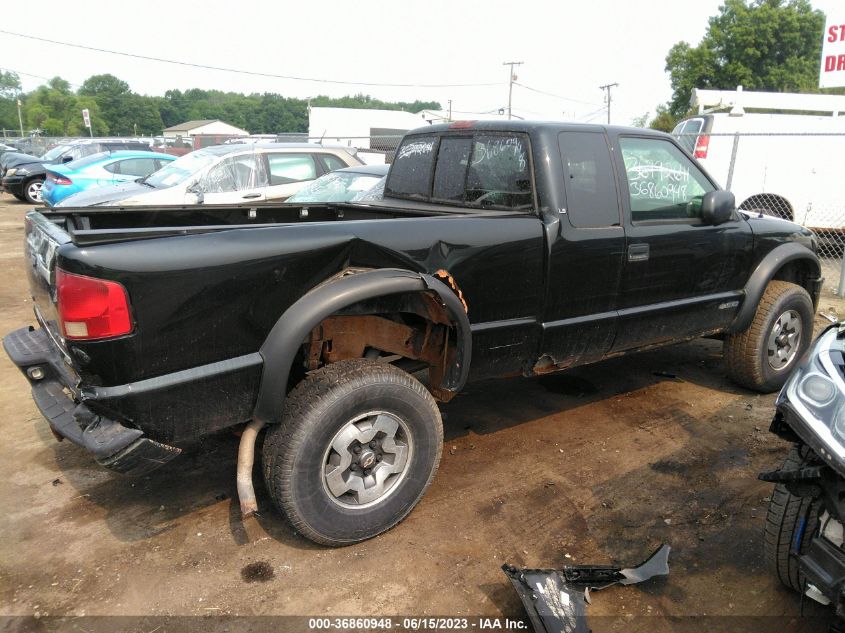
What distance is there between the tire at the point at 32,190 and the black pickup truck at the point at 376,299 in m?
16.3

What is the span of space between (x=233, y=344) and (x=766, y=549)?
2.39 metres

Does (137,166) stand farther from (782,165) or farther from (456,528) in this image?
(456,528)

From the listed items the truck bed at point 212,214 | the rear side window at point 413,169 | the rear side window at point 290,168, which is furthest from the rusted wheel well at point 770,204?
the truck bed at point 212,214

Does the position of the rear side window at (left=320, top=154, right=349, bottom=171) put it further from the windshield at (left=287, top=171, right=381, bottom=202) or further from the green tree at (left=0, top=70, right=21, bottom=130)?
the green tree at (left=0, top=70, right=21, bottom=130)

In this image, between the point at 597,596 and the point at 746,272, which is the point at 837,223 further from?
the point at 597,596

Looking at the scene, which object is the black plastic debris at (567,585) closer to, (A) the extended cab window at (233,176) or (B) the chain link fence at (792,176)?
(A) the extended cab window at (233,176)

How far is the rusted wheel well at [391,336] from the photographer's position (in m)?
3.02

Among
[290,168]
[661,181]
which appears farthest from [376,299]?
[290,168]

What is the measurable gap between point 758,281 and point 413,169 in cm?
265

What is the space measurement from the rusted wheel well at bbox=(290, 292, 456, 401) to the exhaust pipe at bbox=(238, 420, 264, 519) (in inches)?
17.6

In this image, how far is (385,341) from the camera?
129 inches

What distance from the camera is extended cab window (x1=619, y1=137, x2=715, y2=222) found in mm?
3895

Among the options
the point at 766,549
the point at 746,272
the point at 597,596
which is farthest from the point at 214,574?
the point at 746,272

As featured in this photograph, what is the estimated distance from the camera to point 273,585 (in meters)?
2.75
